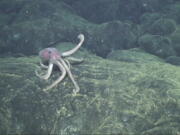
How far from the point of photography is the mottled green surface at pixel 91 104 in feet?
16.7

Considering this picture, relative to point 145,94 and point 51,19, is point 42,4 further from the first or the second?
point 145,94

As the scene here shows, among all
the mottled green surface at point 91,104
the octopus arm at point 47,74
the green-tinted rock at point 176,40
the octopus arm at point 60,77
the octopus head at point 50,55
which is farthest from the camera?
the green-tinted rock at point 176,40

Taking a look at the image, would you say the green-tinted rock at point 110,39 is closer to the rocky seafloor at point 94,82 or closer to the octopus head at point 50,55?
the rocky seafloor at point 94,82

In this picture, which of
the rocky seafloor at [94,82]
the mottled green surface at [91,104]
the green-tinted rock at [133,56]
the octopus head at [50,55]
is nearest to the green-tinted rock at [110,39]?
the rocky seafloor at [94,82]

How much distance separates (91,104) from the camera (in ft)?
17.9

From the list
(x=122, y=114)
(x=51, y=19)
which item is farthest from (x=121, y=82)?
(x=51, y=19)

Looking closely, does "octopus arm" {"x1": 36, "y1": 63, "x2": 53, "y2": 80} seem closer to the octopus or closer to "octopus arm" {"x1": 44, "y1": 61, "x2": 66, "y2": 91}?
the octopus

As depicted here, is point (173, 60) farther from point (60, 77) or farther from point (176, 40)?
point (60, 77)

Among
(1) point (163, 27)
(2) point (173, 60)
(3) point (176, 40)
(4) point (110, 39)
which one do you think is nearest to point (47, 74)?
(4) point (110, 39)

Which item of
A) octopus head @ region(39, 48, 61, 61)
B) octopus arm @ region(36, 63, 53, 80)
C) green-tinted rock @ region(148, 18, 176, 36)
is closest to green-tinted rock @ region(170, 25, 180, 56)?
green-tinted rock @ region(148, 18, 176, 36)

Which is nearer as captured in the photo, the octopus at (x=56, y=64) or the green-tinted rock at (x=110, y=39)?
the octopus at (x=56, y=64)

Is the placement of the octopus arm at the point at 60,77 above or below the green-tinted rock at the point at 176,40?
below

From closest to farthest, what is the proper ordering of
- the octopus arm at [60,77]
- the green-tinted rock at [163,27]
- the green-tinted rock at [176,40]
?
the octopus arm at [60,77], the green-tinted rock at [176,40], the green-tinted rock at [163,27]

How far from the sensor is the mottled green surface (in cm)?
509
